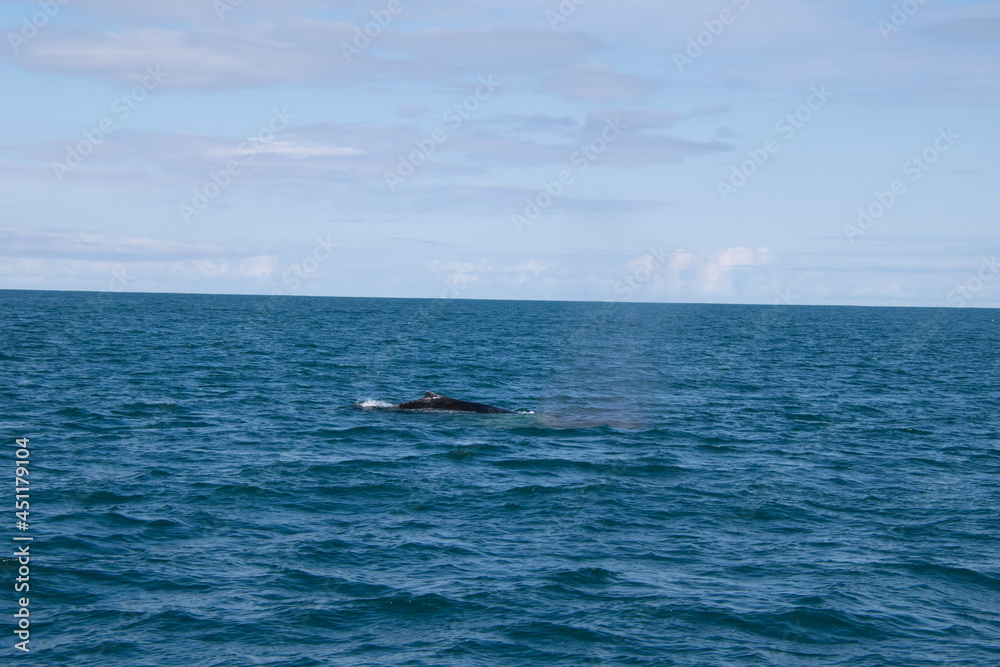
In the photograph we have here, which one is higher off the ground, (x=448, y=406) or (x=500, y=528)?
(x=448, y=406)

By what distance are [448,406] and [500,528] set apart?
19.1 meters

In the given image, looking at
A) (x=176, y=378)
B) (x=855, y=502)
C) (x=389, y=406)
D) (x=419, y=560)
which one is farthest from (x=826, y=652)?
(x=176, y=378)

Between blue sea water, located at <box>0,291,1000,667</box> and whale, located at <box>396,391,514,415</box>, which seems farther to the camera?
whale, located at <box>396,391,514,415</box>

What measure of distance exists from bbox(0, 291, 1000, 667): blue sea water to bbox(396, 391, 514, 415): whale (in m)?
0.99

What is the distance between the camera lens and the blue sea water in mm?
17031

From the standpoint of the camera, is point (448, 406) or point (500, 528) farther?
point (448, 406)

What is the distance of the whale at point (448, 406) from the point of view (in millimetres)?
42188

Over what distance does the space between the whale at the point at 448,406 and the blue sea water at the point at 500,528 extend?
39.0 inches

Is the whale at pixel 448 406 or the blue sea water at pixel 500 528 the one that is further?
the whale at pixel 448 406

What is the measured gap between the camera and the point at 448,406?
42719 mm

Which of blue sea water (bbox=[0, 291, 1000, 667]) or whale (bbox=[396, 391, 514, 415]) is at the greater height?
whale (bbox=[396, 391, 514, 415])

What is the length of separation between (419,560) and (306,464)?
10.9m

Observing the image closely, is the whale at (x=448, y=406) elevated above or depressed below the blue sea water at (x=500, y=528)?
above

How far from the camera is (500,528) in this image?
23.8 meters
